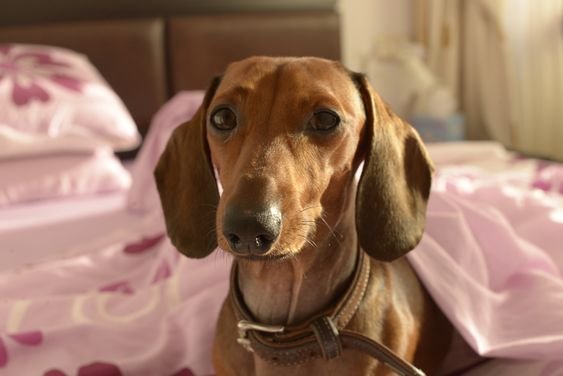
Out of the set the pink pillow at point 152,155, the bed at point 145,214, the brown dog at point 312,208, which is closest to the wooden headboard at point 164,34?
the bed at point 145,214

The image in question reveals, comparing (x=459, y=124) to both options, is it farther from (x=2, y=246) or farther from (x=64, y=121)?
(x=2, y=246)

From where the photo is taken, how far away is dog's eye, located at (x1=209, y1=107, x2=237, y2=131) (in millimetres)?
894

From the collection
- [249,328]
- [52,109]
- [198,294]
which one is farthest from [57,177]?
[249,328]

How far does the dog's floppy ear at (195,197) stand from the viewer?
967mm

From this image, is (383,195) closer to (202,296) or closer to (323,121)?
(323,121)

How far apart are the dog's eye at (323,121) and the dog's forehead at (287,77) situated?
3cm

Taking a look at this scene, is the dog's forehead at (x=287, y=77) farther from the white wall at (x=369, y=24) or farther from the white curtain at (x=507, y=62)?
the white wall at (x=369, y=24)

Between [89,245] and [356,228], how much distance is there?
926 millimetres

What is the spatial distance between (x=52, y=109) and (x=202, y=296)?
106cm

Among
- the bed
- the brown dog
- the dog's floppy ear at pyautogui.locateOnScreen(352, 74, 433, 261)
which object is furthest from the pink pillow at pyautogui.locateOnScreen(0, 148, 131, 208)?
the dog's floppy ear at pyautogui.locateOnScreen(352, 74, 433, 261)

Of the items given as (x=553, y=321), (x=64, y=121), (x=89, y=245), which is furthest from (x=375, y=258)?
(x=64, y=121)

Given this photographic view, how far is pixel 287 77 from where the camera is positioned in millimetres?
884

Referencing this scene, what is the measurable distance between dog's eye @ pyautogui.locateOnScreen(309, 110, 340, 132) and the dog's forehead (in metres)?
0.03

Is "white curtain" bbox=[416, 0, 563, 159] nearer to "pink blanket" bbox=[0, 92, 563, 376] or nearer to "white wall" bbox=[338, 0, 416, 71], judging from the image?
"white wall" bbox=[338, 0, 416, 71]
